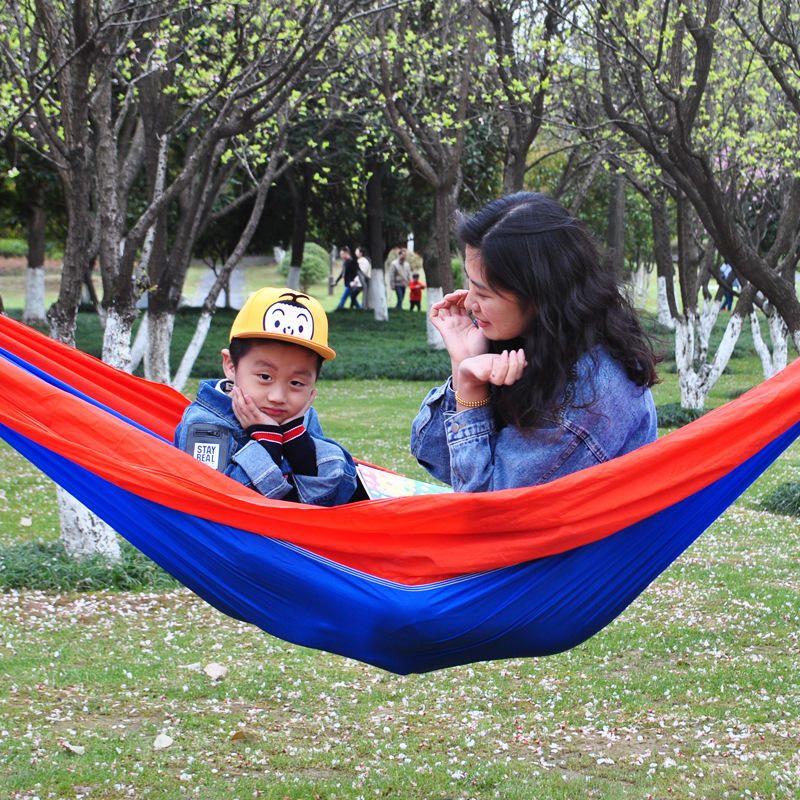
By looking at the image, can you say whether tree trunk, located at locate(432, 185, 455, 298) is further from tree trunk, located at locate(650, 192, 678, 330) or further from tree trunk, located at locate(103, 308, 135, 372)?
tree trunk, located at locate(103, 308, 135, 372)

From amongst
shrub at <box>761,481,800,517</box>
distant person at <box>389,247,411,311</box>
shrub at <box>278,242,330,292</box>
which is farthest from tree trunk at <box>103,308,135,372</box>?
shrub at <box>278,242,330,292</box>

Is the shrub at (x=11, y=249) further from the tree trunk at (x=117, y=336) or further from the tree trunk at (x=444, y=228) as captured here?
the tree trunk at (x=117, y=336)

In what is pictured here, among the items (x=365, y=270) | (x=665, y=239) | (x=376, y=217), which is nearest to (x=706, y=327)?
→ (x=665, y=239)

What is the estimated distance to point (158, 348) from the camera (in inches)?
513

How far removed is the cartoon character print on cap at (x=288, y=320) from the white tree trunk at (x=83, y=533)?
14.6 ft

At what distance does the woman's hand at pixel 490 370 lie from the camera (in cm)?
293

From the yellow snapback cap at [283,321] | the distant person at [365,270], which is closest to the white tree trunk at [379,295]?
the distant person at [365,270]

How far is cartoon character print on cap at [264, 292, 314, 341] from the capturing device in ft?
11.4

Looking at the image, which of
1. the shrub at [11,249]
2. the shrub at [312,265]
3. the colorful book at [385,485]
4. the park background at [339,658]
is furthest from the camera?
the shrub at [11,249]

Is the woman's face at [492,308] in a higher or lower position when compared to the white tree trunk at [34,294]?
higher

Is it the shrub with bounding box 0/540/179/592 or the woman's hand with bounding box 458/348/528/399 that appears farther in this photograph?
the shrub with bounding box 0/540/179/592

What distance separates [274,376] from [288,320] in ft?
0.59

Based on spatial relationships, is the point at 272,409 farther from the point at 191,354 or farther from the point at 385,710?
the point at 191,354

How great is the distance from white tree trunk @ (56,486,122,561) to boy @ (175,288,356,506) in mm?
4188
